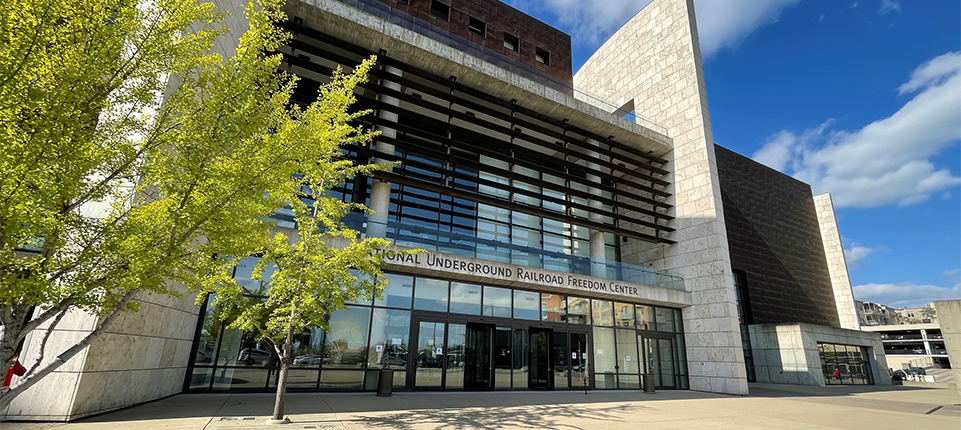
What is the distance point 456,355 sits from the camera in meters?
15.5

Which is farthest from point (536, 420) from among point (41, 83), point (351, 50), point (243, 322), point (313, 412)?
point (351, 50)

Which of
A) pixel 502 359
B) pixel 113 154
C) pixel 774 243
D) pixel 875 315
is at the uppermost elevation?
pixel 875 315

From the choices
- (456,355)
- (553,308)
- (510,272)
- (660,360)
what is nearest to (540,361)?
(553,308)

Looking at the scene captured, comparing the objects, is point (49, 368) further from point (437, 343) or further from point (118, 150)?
point (437, 343)

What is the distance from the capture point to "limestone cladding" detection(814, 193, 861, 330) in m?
38.1

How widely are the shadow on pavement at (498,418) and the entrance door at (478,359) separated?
4.05 m

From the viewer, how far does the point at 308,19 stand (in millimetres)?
16031

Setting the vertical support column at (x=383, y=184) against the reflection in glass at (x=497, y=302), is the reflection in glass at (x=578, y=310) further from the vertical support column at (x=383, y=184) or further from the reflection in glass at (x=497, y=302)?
the vertical support column at (x=383, y=184)

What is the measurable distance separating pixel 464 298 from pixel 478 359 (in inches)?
91.1

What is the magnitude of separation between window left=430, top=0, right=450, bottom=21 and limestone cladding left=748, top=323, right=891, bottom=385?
2682 cm

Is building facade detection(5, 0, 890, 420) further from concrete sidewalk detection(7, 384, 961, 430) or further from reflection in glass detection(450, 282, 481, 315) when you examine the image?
concrete sidewalk detection(7, 384, 961, 430)

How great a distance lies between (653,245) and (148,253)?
2301cm

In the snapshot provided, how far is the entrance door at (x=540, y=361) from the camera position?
16922 mm

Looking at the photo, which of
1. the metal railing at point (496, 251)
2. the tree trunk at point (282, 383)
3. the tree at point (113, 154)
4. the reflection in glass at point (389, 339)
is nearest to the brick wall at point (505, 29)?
the metal railing at point (496, 251)
